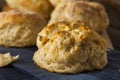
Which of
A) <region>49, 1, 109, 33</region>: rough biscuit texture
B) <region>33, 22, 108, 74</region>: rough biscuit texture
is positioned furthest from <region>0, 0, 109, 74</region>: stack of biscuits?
<region>49, 1, 109, 33</region>: rough biscuit texture

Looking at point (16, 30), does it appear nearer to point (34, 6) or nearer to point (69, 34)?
point (69, 34)

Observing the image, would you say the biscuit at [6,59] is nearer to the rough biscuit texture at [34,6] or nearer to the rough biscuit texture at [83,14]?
the rough biscuit texture at [83,14]

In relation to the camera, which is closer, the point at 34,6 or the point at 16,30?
the point at 16,30

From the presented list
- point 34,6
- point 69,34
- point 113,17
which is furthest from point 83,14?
point 113,17

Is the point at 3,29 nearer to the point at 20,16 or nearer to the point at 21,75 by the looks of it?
the point at 20,16

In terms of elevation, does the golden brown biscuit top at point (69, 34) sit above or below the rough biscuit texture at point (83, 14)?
above

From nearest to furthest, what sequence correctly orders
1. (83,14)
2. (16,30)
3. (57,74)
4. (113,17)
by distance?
(57,74), (16,30), (83,14), (113,17)

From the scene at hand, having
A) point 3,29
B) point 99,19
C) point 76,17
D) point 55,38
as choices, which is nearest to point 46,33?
point 55,38

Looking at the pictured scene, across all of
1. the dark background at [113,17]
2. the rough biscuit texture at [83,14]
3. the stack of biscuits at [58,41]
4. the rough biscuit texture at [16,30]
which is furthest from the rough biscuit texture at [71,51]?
the dark background at [113,17]

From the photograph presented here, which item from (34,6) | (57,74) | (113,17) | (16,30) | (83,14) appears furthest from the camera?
(113,17)
